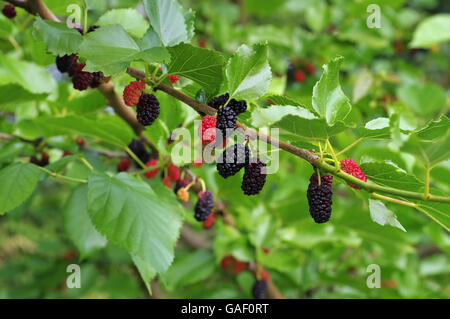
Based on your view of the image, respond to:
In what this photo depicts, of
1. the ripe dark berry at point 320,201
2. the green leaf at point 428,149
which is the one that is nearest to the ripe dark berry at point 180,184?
the ripe dark berry at point 320,201

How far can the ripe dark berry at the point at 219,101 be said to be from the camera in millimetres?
555

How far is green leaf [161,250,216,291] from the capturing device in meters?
1.10

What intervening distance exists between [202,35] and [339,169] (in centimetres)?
167

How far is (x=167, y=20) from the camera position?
552mm

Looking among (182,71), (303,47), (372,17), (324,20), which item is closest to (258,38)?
(303,47)

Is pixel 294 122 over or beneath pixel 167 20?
beneath

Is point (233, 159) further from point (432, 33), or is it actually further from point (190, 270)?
point (432, 33)

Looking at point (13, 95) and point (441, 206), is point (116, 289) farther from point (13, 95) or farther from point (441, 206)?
point (441, 206)

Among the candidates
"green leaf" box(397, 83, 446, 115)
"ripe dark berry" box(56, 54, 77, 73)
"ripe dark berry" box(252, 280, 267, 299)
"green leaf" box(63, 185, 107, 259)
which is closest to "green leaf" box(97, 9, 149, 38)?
"ripe dark berry" box(56, 54, 77, 73)

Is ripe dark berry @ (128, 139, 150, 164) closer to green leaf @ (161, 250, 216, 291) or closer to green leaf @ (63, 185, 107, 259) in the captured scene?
green leaf @ (63, 185, 107, 259)

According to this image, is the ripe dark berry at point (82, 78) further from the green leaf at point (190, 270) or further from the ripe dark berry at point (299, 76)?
the ripe dark berry at point (299, 76)

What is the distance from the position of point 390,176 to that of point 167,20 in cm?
33

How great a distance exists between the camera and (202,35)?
6.66 feet

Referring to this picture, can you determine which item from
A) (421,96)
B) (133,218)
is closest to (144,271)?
(133,218)
